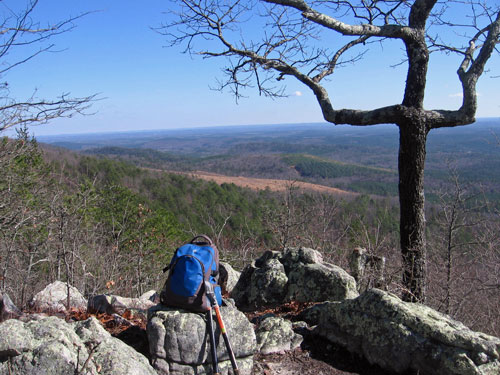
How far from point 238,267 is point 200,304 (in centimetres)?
882

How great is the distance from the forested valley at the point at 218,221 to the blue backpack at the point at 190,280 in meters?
2.03

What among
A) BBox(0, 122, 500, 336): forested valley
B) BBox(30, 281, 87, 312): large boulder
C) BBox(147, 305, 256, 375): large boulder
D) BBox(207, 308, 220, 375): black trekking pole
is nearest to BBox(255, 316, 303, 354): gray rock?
BBox(147, 305, 256, 375): large boulder

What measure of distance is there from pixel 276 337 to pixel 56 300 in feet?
11.4

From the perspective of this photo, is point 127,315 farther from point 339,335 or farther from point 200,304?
point 339,335

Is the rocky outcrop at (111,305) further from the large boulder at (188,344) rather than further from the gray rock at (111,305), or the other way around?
the large boulder at (188,344)

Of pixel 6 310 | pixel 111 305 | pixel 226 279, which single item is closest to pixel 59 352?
pixel 6 310

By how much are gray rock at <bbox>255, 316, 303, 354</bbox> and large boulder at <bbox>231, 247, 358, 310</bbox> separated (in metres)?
1.26

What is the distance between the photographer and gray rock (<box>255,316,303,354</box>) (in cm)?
389

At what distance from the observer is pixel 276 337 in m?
3.98

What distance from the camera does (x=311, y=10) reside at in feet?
15.9

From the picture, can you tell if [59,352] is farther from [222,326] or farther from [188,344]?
[222,326]

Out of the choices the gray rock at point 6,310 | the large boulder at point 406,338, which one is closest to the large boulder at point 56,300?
the gray rock at point 6,310

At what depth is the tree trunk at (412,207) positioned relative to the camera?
5281 millimetres

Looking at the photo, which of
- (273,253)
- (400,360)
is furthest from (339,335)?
(273,253)
